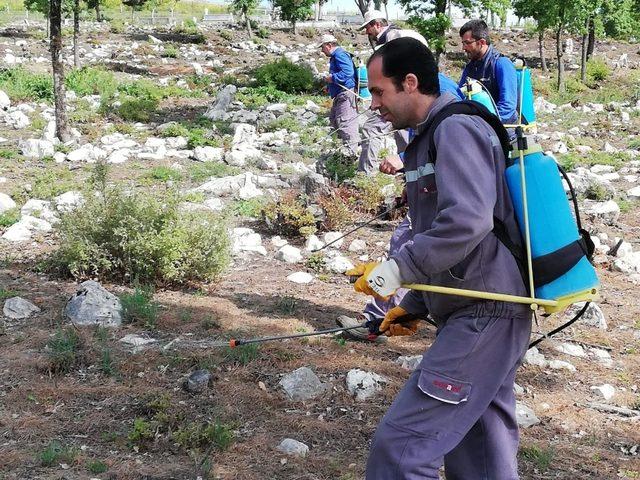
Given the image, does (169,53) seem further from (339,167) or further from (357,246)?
(357,246)

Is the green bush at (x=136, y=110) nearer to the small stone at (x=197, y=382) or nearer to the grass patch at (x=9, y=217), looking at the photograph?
the grass patch at (x=9, y=217)

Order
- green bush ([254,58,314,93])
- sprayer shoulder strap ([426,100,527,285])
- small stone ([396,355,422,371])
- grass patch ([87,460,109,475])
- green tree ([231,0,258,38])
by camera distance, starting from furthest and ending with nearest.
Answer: green tree ([231,0,258,38]) < green bush ([254,58,314,93]) < small stone ([396,355,422,371]) < grass patch ([87,460,109,475]) < sprayer shoulder strap ([426,100,527,285])

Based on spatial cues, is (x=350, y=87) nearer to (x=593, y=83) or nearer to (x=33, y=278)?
(x=33, y=278)

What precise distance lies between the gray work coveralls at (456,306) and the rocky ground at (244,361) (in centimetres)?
141

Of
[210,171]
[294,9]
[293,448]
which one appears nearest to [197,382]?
[293,448]

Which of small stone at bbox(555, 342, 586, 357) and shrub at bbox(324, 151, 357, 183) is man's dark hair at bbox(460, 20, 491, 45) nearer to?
small stone at bbox(555, 342, 586, 357)

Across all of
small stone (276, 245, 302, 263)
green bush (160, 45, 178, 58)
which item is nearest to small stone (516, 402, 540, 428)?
small stone (276, 245, 302, 263)

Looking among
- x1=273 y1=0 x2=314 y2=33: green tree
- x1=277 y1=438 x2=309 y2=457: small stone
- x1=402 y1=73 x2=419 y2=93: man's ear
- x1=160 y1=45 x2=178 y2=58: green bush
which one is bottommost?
x1=277 y1=438 x2=309 y2=457: small stone

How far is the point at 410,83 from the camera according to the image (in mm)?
2734

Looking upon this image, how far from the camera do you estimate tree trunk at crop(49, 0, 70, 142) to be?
12.1 m

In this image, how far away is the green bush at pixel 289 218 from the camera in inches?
317

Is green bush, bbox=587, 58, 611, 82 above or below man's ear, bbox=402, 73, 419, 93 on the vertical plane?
below

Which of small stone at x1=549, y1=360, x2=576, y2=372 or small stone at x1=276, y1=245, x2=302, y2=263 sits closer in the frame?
small stone at x1=549, y1=360, x2=576, y2=372

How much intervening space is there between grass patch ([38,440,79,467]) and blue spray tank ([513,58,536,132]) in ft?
13.7
